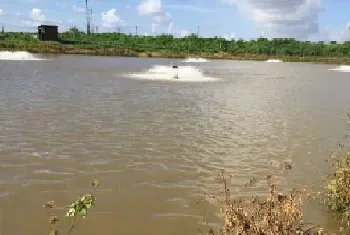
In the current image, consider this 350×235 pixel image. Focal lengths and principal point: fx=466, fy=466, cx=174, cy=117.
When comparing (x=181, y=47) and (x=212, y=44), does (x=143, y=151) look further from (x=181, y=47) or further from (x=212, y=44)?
(x=212, y=44)

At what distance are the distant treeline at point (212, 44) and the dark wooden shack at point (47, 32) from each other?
2.94m

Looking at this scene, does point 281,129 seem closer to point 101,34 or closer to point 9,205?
point 9,205

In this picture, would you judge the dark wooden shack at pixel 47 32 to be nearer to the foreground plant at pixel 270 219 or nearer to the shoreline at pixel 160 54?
the shoreline at pixel 160 54

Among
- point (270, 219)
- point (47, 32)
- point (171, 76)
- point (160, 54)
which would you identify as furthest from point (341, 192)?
point (47, 32)

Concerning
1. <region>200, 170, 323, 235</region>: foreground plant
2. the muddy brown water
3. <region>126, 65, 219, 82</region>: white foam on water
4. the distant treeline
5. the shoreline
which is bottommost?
the muddy brown water

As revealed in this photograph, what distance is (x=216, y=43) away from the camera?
343 ft

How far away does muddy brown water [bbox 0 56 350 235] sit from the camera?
803 centimetres

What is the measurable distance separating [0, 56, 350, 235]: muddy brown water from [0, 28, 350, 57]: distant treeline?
70.0 metres

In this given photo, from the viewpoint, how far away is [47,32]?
85312mm

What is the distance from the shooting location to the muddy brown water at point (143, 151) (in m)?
8.03

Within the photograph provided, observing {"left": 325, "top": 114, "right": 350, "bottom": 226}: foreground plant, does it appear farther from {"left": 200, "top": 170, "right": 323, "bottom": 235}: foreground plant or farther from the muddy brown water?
{"left": 200, "top": 170, "right": 323, "bottom": 235}: foreground plant

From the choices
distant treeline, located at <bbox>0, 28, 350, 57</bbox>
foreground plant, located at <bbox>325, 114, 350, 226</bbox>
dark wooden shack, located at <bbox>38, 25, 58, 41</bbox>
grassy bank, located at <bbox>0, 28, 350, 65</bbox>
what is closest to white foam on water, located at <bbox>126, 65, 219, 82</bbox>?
foreground plant, located at <bbox>325, 114, 350, 226</bbox>

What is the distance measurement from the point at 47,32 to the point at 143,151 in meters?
78.4

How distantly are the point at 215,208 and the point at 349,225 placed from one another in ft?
7.32
